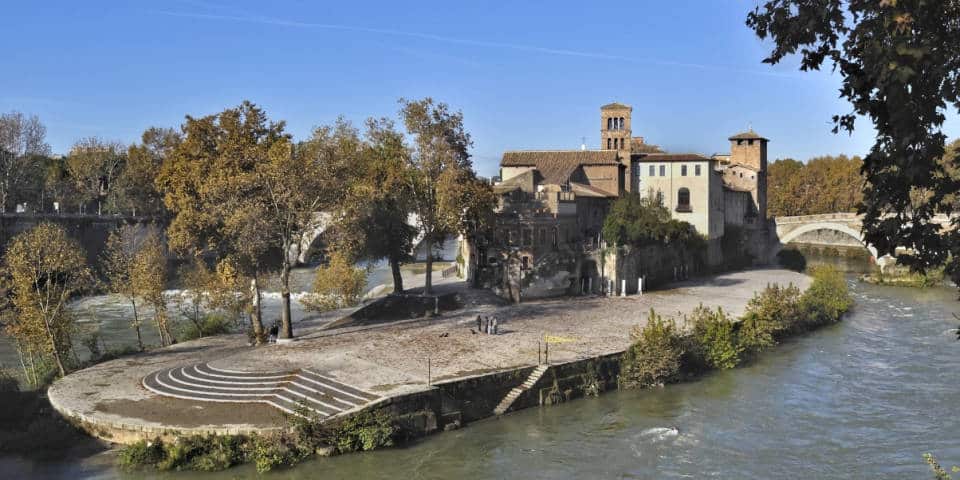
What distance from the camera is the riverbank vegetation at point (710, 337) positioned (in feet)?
98.6

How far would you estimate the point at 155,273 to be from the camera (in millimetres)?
31922

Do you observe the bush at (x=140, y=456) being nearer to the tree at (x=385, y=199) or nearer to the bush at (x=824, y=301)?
the tree at (x=385, y=199)

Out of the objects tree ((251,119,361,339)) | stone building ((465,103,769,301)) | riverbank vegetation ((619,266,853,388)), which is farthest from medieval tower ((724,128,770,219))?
tree ((251,119,361,339))

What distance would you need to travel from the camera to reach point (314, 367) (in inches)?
1087

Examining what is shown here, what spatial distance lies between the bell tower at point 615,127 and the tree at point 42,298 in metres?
40.9

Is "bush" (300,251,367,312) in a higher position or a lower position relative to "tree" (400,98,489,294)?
lower

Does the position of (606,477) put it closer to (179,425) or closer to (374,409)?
(374,409)

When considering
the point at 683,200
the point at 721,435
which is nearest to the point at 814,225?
the point at 683,200

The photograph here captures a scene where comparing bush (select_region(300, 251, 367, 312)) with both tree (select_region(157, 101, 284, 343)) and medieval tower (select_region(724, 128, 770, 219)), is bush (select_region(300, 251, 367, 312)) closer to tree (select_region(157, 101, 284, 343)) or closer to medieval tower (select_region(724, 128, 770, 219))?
tree (select_region(157, 101, 284, 343))

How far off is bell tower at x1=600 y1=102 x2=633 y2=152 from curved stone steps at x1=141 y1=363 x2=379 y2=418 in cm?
3940

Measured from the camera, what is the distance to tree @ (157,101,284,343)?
3028cm

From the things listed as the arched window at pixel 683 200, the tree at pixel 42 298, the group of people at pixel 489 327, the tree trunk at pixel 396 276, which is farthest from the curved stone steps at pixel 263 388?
the arched window at pixel 683 200

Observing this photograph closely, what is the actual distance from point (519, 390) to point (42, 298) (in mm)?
15607

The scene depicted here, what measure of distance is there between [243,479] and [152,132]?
198 feet
